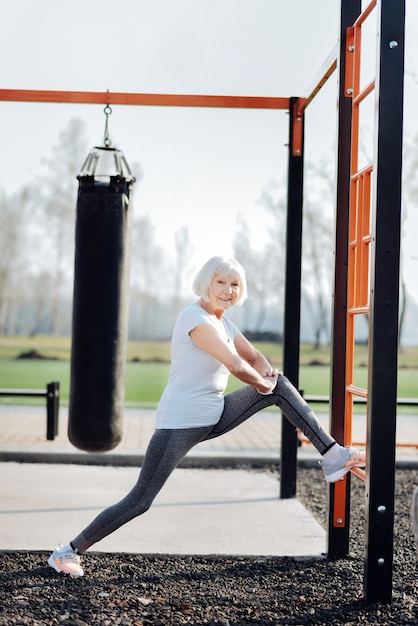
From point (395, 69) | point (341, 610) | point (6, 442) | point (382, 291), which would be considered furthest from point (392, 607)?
point (6, 442)

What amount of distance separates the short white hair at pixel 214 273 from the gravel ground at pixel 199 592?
1.36 metres

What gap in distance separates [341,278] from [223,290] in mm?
799

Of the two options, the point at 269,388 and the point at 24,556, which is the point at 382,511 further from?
the point at 24,556

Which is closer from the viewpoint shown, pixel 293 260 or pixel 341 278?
pixel 341 278

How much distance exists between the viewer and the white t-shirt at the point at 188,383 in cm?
390

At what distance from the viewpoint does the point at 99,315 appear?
5.23 m

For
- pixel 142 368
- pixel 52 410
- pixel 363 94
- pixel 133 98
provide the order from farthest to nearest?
pixel 142 368, pixel 52 410, pixel 133 98, pixel 363 94

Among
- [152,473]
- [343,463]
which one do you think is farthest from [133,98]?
[343,463]

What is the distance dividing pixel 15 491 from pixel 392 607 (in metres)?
3.24

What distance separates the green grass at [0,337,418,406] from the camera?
21031mm

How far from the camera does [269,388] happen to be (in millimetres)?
3893

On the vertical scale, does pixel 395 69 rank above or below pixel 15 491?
above

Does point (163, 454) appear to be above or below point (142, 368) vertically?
below

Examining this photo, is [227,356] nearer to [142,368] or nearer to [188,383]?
[188,383]
